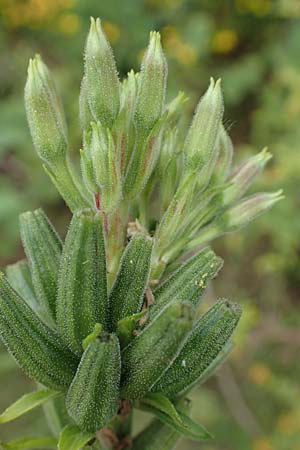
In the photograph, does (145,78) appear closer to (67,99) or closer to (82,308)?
(82,308)

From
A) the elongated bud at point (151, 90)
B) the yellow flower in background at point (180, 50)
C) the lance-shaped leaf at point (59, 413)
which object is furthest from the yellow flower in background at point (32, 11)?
the lance-shaped leaf at point (59, 413)

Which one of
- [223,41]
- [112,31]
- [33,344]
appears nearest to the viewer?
[33,344]

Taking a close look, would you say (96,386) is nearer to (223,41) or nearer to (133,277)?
(133,277)

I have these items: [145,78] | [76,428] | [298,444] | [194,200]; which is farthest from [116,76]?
[298,444]

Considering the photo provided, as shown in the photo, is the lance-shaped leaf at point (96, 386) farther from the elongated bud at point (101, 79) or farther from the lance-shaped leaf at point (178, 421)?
the elongated bud at point (101, 79)

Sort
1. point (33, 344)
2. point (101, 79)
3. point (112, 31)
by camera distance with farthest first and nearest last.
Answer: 1. point (112, 31)
2. point (101, 79)
3. point (33, 344)

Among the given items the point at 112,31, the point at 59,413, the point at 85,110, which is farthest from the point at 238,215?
the point at 112,31
